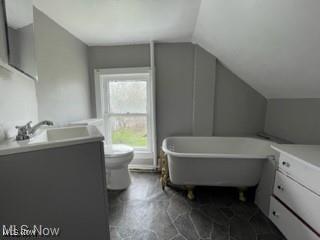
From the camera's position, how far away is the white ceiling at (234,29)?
3.89 feet

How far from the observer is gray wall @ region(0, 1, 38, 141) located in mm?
1174

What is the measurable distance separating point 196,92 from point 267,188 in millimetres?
1478

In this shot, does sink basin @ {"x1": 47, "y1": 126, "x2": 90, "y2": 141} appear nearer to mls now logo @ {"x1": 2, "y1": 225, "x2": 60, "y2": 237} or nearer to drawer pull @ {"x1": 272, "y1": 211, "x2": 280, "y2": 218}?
mls now logo @ {"x1": 2, "y1": 225, "x2": 60, "y2": 237}

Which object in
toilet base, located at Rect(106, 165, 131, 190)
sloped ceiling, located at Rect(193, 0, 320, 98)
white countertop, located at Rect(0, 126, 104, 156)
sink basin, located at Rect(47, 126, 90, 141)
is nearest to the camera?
white countertop, located at Rect(0, 126, 104, 156)

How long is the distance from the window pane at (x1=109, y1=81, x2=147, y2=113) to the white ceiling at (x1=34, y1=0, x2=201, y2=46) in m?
0.63

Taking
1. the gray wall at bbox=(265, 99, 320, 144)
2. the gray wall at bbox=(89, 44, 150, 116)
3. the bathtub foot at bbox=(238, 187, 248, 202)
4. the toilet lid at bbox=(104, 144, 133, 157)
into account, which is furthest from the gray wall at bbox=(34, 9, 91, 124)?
the gray wall at bbox=(265, 99, 320, 144)

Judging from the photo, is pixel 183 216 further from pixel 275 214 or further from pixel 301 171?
pixel 301 171

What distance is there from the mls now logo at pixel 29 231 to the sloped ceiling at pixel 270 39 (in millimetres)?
2010

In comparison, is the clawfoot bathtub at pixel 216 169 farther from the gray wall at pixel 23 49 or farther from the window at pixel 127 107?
the gray wall at pixel 23 49

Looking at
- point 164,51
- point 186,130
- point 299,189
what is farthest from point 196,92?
point 299,189

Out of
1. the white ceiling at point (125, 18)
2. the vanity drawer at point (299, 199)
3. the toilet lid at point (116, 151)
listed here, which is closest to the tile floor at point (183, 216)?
the vanity drawer at point (299, 199)

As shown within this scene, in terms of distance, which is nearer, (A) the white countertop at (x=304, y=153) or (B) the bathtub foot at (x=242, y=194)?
(A) the white countertop at (x=304, y=153)

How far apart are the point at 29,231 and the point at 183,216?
1.30 meters

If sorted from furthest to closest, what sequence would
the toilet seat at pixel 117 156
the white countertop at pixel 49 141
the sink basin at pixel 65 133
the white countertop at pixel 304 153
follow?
the toilet seat at pixel 117 156, the sink basin at pixel 65 133, the white countertop at pixel 304 153, the white countertop at pixel 49 141
